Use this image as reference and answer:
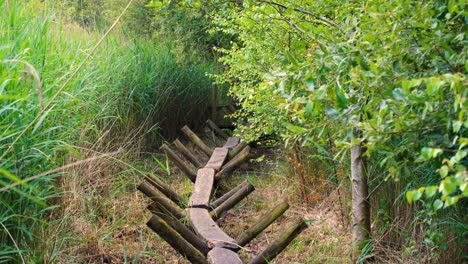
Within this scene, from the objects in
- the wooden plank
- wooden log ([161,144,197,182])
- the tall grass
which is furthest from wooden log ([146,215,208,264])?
the wooden plank

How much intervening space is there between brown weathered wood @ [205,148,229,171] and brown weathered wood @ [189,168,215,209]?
272mm

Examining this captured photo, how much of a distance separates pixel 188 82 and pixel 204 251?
5834mm

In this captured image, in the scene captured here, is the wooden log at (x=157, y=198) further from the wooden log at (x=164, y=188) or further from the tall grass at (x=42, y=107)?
the tall grass at (x=42, y=107)

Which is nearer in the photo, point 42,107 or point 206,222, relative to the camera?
point 42,107

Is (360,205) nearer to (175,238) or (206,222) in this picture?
(206,222)

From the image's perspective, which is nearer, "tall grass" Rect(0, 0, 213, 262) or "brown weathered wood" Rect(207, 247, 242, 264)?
"tall grass" Rect(0, 0, 213, 262)

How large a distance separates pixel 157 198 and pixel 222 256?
1.30m

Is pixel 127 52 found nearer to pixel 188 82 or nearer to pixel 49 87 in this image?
pixel 188 82

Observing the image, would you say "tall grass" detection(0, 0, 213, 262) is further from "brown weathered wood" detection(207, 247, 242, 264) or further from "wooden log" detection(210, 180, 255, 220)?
"wooden log" detection(210, 180, 255, 220)

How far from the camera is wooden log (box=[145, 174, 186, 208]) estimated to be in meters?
5.48

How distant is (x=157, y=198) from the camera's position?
4.97m

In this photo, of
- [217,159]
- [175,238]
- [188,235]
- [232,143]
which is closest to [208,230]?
[188,235]

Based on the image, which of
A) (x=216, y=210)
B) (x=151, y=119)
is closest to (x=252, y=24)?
(x=216, y=210)

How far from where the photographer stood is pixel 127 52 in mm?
8141
